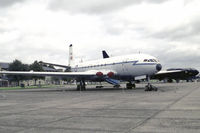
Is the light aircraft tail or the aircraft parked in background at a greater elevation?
the light aircraft tail

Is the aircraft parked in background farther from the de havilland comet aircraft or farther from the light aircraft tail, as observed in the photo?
the light aircraft tail

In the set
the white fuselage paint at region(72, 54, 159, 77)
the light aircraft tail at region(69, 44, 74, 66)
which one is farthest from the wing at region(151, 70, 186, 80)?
the light aircraft tail at region(69, 44, 74, 66)

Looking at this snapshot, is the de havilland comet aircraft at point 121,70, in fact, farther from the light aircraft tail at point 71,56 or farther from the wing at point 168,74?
the wing at point 168,74

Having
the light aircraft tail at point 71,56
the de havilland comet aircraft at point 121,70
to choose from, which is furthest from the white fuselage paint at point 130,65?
the light aircraft tail at point 71,56

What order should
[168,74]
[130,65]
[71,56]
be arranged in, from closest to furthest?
[130,65]
[71,56]
[168,74]

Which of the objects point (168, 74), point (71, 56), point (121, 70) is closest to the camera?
point (121, 70)

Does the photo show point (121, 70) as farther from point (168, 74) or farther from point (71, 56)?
point (168, 74)

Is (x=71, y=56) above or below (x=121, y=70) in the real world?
above

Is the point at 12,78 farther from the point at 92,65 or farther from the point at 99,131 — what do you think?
the point at 99,131

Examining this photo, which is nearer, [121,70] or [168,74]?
[121,70]

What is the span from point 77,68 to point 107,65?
8913 mm

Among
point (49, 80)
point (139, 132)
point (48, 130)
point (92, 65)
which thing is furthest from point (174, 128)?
point (49, 80)

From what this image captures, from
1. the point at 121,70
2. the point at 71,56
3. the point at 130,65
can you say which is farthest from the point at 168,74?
the point at 130,65

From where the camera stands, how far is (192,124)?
A: 247 inches
